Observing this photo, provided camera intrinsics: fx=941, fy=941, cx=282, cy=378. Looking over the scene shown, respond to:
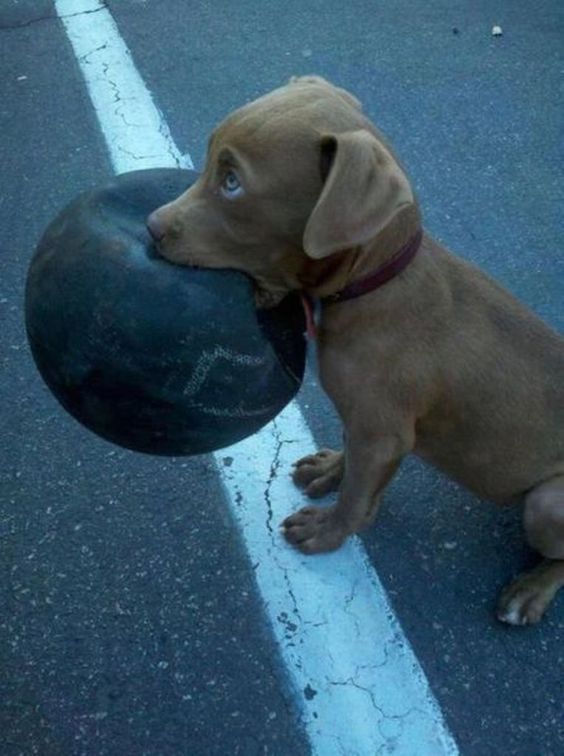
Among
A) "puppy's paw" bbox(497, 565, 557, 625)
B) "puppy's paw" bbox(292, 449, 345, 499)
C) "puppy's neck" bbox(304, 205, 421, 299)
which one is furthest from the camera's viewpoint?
"puppy's paw" bbox(292, 449, 345, 499)

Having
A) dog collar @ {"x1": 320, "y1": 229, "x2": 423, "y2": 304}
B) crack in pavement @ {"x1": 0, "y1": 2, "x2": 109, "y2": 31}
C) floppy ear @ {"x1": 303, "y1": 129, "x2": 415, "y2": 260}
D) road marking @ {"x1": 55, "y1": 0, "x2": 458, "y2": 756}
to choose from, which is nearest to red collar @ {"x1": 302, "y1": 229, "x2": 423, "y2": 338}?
dog collar @ {"x1": 320, "y1": 229, "x2": 423, "y2": 304}

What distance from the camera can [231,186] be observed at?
256 centimetres

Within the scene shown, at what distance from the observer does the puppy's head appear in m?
2.41

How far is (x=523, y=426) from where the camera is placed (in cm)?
304

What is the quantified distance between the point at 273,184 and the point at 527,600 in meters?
1.67

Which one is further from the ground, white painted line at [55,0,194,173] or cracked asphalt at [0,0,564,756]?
white painted line at [55,0,194,173]

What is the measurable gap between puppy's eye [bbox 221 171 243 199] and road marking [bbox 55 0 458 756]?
4.61 feet

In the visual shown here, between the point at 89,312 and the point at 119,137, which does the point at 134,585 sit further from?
the point at 119,137

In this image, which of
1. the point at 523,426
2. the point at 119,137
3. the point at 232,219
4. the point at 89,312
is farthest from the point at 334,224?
the point at 119,137

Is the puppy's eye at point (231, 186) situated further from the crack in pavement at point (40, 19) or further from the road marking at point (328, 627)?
the crack in pavement at point (40, 19)

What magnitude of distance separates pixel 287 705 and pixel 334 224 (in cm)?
156

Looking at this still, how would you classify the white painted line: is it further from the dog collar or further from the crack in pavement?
the dog collar

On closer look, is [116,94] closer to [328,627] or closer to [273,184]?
[273,184]

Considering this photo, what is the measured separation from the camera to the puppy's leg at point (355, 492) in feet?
9.82
